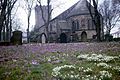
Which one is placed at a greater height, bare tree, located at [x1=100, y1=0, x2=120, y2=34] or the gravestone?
bare tree, located at [x1=100, y1=0, x2=120, y2=34]

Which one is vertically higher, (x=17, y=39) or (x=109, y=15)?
(x=109, y=15)

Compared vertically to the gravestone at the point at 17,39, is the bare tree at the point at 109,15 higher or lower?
higher

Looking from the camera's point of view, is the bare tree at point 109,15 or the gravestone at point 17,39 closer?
the gravestone at point 17,39

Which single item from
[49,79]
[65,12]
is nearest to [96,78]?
[49,79]

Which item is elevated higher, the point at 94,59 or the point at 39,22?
the point at 39,22

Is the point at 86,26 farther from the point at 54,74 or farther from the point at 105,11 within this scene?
the point at 54,74

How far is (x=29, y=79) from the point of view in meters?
5.59

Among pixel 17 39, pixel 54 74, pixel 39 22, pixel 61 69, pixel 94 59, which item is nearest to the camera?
pixel 54 74

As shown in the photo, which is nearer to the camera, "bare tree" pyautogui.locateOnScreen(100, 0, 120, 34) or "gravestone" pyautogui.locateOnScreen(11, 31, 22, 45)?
"gravestone" pyautogui.locateOnScreen(11, 31, 22, 45)

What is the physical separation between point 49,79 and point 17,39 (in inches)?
971

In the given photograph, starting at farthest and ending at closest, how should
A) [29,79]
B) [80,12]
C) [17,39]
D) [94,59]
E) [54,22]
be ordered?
1. [54,22]
2. [80,12]
3. [17,39]
4. [94,59]
5. [29,79]

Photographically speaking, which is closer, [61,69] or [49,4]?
[61,69]

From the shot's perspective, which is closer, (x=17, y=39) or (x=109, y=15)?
(x=17, y=39)

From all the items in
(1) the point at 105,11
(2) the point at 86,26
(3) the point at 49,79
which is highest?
(1) the point at 105,11
